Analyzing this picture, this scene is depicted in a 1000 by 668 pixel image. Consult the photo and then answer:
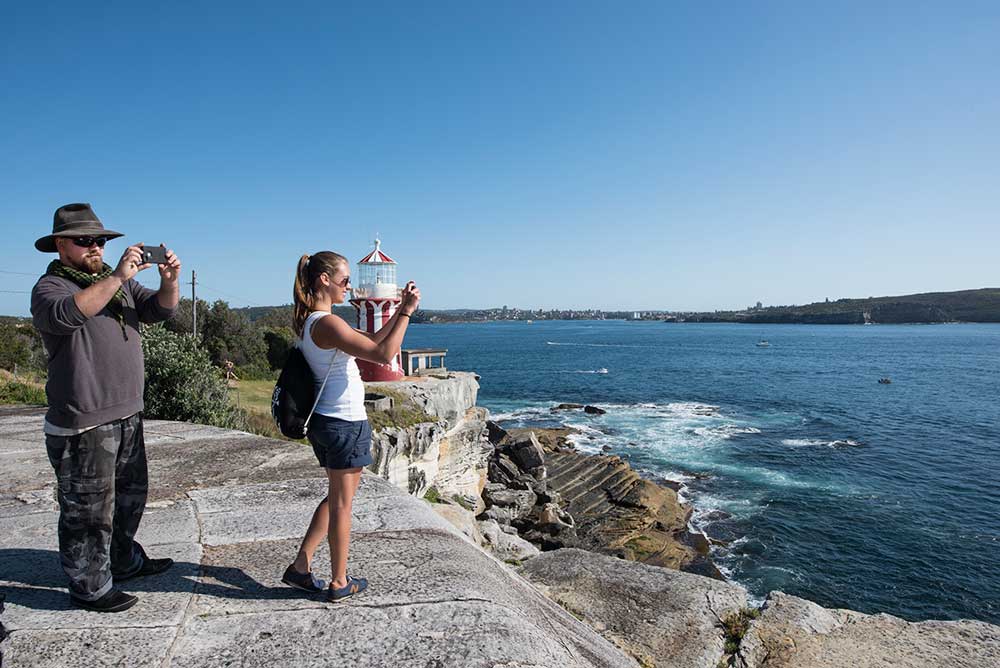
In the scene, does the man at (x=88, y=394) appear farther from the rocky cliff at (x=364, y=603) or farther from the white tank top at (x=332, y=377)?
the white tank top at (x=332, y=377)

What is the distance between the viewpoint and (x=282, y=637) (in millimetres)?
2443

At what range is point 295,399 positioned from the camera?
2.82m

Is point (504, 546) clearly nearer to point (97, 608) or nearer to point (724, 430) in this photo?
point (97, 608)

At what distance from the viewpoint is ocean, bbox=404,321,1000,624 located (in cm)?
1677

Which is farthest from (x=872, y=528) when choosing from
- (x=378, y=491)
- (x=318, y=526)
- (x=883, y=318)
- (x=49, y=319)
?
(x=883, y=318)

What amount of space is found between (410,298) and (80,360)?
5.03 feet

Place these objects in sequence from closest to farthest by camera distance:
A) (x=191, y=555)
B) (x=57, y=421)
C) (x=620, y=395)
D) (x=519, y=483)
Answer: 1. (x=57, y=421)
2. (x=191, y=555)
3. (x=519, y=483)
4. (x=620, y=395)

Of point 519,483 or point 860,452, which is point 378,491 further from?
point 860,452

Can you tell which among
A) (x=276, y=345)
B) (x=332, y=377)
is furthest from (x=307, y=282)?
(x=276, y=345)

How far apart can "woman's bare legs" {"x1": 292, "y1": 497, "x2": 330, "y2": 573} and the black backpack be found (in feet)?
1.37

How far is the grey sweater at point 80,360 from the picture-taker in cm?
250

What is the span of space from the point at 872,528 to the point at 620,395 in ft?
101

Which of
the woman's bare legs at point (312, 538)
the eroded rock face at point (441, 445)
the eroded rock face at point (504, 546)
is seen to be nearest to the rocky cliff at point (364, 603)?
the woman's bare legs at point (312, 538)

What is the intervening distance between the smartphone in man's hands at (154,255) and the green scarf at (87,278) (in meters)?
0.20
